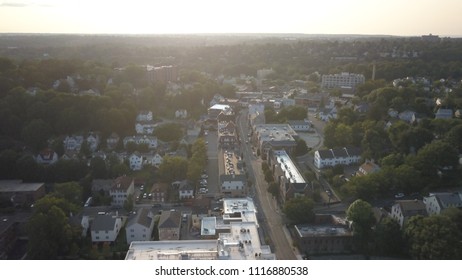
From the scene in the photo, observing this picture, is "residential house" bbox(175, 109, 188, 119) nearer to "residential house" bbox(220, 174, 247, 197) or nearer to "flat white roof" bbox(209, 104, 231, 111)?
"flat white roof" bbox(209, 104, 231, 111)

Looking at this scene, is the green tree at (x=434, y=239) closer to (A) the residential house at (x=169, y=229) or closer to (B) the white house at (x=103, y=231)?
(A) the residential house at (x=169, y=229)

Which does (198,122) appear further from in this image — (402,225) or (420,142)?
(402,225)

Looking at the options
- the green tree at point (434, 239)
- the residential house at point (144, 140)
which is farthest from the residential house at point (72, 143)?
the green tree at point (434, 239)

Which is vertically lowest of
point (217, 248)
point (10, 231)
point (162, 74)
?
point (10, 231)

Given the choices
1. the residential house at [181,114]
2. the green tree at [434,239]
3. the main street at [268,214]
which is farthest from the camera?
the residential house at [181,114]

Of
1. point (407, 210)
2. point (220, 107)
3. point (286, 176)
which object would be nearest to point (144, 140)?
point (286, 176)

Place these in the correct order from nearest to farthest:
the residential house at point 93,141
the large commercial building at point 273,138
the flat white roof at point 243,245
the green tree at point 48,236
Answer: the flat white roof at point 243,245, the green tree at point 48,236, the large commercial building at point 273,138, the residential house at point 93,141

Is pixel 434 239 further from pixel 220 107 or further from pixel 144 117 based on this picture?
pixel 220 107

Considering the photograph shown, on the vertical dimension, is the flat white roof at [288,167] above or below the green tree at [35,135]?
below
